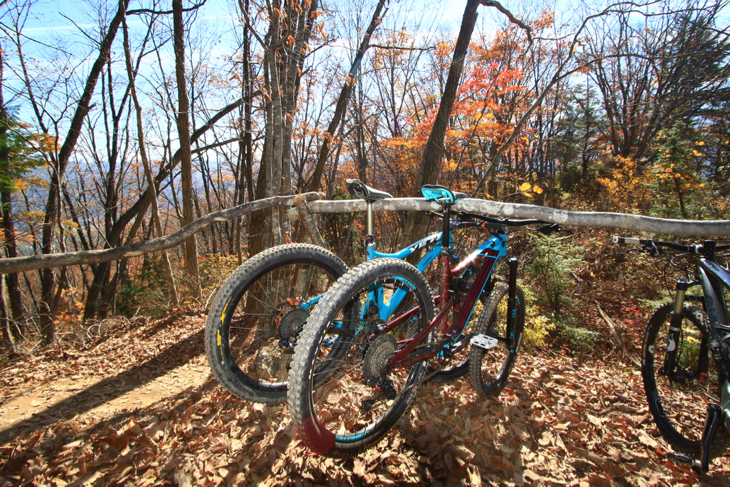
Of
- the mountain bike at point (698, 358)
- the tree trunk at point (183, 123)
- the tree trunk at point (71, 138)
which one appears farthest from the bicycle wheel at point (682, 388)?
the tree trunk at point (71, 138)

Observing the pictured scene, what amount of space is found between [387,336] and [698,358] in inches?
80.9

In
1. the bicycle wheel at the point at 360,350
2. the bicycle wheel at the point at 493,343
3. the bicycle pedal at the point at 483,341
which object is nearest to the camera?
the bicycle wheel at the point at 360,350

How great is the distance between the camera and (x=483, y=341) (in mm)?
2246

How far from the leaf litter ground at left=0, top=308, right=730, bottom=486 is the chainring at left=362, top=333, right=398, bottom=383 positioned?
0.57 metres

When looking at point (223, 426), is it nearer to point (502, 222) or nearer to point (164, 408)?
point (164, 408)

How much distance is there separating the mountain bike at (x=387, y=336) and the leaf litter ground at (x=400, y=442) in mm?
230

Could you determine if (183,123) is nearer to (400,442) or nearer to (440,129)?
(440,129)

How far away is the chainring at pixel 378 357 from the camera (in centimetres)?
176

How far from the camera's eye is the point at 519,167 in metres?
19.5

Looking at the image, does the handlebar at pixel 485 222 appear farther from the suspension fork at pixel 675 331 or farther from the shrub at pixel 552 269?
the shrub at pixel 552 269

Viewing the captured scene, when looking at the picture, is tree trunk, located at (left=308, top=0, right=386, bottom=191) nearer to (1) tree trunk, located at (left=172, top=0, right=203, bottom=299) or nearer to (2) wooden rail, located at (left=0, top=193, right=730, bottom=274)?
(1) tree trunk, located at (left=172, top=0, right=203, bottom=299)

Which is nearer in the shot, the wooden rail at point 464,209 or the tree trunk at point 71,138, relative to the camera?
the wooden rail at point 464,209

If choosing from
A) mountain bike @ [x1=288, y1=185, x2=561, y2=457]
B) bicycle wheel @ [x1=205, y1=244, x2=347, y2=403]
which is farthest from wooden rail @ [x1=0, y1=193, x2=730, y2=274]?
bicycle wheel @ [x1=205, y1=244, x2=347, y2=403]

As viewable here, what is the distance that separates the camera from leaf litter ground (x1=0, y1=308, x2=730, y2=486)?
1.88 m
